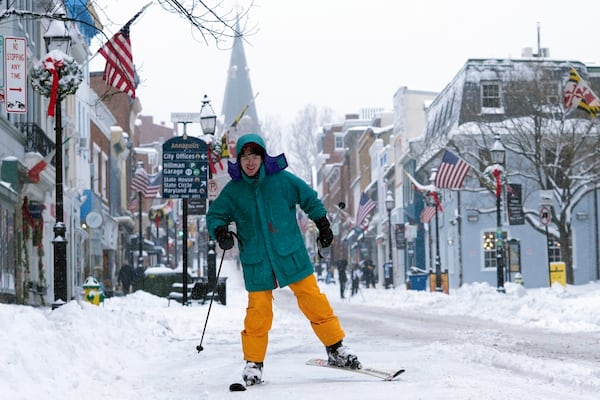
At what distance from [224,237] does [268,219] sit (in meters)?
0.33

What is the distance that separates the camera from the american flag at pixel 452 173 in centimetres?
3312

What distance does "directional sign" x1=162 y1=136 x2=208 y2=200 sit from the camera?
2203 cm

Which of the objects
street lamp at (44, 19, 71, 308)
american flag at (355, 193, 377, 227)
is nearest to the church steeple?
american flag at (355, 193, 377, 227)

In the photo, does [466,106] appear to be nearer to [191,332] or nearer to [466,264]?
[466,264]

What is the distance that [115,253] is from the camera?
58.0 m

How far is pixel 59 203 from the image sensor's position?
14203 millimetres

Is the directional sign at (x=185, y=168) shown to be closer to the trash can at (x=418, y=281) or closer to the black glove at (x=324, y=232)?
the black glove at (x=324, y=232)

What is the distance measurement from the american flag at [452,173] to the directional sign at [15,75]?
20198 millimetres

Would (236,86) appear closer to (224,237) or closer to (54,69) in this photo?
(54,69)

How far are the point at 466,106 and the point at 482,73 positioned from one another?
5.44ft

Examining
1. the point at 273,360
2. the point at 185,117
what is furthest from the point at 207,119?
the point at 273,360

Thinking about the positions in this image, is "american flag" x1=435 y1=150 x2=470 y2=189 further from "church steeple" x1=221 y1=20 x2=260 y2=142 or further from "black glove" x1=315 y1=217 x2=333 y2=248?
"church steeple" x1=221 y1=20 x2=260 y2=142

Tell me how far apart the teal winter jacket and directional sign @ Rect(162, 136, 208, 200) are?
578 inches

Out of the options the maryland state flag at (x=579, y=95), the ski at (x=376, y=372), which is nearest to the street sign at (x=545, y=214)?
the maryland state flag at (x=579, y=95)
